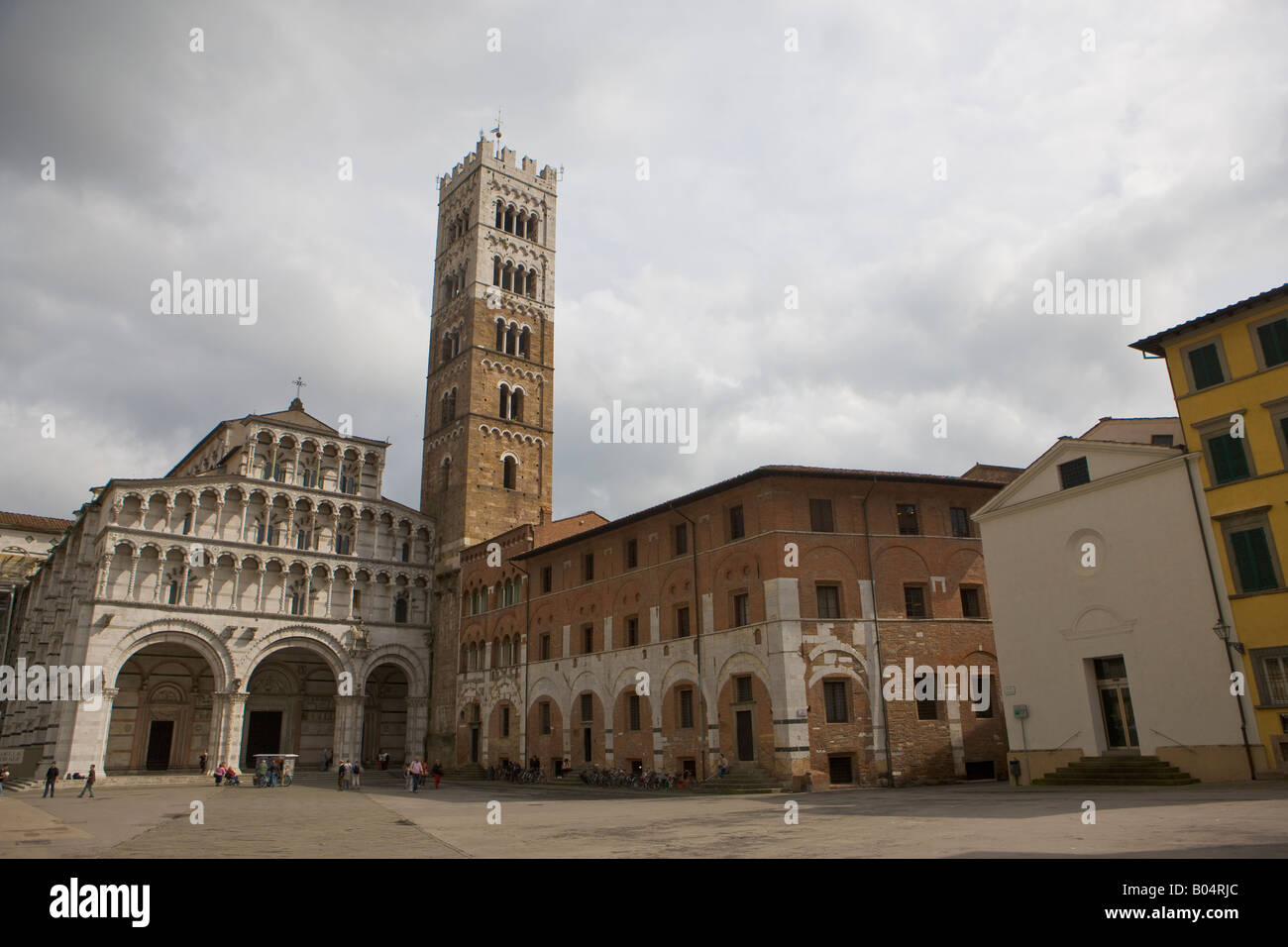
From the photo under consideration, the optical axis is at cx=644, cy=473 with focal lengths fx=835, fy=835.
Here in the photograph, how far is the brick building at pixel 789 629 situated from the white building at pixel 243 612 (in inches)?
629

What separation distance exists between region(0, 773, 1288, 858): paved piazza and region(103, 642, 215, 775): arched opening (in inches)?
709

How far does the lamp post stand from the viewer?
763 inches

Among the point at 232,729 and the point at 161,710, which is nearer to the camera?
the point at 232,729

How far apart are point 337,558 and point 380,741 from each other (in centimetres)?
1149

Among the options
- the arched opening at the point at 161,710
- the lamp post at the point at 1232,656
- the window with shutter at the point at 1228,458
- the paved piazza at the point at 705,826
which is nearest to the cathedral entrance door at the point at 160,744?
the arched opening at the point at 161,710

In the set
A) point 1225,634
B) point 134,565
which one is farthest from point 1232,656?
point 134,565

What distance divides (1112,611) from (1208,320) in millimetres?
8012

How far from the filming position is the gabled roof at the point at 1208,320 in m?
20.2

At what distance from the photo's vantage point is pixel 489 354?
5353 cm

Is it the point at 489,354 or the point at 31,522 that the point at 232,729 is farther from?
the point at 31,522

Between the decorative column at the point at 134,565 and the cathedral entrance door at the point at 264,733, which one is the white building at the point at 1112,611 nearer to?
the decorative column at the point at 134,565
